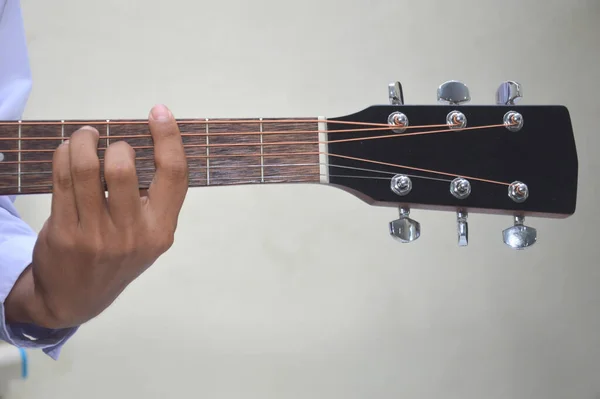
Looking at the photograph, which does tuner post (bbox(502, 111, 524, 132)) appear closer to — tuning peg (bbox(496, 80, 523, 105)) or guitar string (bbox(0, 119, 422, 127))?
tuning peg (bbox(496, 80, 523, 105))

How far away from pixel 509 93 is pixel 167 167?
362mm

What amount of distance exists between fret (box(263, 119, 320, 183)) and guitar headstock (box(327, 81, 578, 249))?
2cm

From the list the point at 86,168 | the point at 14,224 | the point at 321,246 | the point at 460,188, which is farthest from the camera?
the point at 321,246

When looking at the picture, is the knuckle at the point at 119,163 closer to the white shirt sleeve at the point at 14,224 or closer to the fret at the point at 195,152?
the fret at the point at 195,152

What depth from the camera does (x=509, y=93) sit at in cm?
68

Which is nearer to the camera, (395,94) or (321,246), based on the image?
(395,94)

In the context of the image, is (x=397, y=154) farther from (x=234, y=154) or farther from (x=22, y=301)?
(x=22, y=301)

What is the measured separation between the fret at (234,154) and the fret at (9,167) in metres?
0.19

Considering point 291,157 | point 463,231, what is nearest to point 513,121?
point 463,231

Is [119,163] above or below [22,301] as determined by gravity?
above

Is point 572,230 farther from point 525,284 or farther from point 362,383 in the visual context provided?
point 362,383

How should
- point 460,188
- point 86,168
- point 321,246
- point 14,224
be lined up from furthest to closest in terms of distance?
point 321,246, point 14,224, point 460,188, point 86,168

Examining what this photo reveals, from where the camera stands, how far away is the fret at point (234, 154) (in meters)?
0.63

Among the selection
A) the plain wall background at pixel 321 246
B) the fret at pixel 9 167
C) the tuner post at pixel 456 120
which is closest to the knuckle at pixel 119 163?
the fret at pixel 9 167
